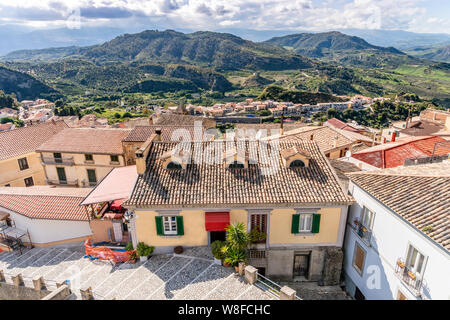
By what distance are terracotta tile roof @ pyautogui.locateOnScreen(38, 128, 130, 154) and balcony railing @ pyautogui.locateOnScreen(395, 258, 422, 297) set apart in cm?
2859

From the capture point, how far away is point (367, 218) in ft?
58.6

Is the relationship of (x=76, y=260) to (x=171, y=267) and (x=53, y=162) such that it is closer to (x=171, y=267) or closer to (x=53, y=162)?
(x=171, y=267)

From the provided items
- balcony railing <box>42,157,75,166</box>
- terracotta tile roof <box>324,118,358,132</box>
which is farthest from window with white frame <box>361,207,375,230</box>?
terracotta tile roof <box>324,118,358,132</box>

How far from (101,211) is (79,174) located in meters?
15.3

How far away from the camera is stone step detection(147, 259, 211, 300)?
15539 millimetres

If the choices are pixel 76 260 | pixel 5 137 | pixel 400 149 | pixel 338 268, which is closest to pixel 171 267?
pixel 76 260

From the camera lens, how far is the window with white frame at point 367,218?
57.3 feet

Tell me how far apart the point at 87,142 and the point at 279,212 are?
26.8 m

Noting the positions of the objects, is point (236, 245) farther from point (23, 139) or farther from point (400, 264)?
point (23, 139)

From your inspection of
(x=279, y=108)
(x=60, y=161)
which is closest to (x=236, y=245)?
(x=60, y=161)

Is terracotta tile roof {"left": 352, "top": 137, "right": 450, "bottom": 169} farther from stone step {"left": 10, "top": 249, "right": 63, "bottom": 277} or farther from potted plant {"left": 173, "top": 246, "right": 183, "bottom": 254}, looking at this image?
stone step {"left": 10, "top": 249, "right": 63, "bottom": 277}

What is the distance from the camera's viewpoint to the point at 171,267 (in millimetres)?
17625

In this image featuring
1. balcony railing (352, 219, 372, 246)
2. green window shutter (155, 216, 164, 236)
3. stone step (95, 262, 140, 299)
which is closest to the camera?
stone step (95, 262, 140, 299)
